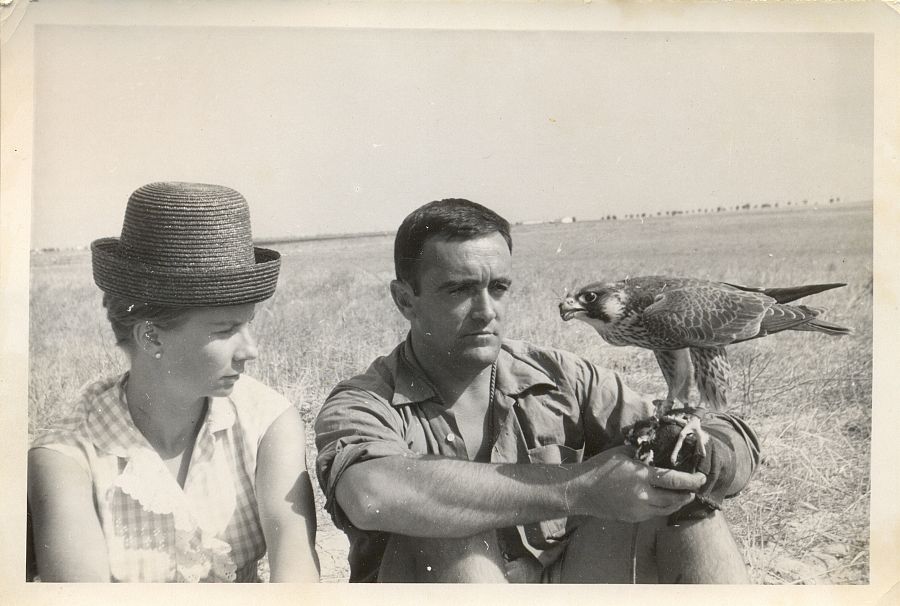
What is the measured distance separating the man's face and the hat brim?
1.91 feet

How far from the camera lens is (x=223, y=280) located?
10.2ft

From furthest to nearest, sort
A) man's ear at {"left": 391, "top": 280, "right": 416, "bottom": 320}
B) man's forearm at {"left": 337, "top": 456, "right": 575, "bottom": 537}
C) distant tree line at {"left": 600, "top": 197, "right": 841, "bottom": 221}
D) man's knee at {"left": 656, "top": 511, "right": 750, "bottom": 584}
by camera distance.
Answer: distant tree line at {"left": 600, "top": 197, "right": 841, "bottom": 221} < man's ear at {"left": 391, "top": 280, "right": 416, "bottom": 320} < man's knee at {"left": 656, "top": 511, "right": 750, "bottom": 584} < man's forearm at {"left": 337, "top": 456, "right": 575, "bottom": 537}

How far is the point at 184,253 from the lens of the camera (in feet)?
10.1

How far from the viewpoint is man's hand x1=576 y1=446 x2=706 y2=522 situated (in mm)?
3164

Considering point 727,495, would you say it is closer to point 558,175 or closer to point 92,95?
point 558,175

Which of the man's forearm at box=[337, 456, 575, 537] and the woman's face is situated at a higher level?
the woman's face

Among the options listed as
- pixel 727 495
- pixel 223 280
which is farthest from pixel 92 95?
pixel 727 495

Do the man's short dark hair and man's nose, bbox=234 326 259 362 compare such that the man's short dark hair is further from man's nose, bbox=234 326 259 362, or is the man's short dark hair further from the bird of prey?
man's nose, bbox=234 326 259 362

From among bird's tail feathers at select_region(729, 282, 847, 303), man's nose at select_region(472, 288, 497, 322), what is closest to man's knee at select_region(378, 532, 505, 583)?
man's nose at select_region(472, 288, 497, 322)

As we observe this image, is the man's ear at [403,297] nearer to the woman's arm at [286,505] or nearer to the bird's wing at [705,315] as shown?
the woman's arm at [286,505]

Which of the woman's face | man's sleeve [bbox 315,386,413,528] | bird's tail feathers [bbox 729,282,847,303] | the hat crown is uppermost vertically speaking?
the hat crown

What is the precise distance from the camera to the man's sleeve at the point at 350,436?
10.0ft

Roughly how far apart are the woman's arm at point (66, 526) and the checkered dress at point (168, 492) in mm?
33

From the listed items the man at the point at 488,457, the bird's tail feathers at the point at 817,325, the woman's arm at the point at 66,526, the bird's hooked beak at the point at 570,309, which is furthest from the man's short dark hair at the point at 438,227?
the woman's arm at the point at 66,526
